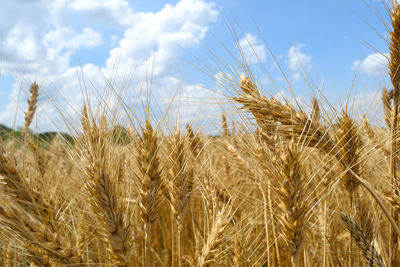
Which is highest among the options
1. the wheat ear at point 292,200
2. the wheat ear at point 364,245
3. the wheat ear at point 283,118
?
the wheat ear at point 283,118

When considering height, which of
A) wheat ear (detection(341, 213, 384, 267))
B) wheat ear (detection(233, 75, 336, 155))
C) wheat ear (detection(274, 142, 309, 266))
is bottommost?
wheat ear (detection(341, 213, 384, 267))

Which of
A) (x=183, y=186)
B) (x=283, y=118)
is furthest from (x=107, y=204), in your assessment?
(x=283, y=118)

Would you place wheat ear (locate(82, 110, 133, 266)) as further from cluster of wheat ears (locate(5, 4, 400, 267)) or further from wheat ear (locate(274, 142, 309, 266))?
wheat ear (locate(274, 142, 309, 266))

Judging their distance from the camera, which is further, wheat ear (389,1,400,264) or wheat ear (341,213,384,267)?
wheat ear (389,1,400,264)

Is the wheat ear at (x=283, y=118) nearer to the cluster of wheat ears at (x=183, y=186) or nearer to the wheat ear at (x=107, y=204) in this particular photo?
the cluster of wheat ears at (x=183, y=186)

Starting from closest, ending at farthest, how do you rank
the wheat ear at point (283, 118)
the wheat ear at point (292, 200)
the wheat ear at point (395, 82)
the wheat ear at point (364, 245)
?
the wheat ear at point (292, 200) < the wheat ear at point (364, 245) < the wheat ear at point (283, 118) < the wheat ear at point (395, 82)

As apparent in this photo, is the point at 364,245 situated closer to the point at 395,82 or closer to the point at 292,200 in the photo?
the point at 292,200

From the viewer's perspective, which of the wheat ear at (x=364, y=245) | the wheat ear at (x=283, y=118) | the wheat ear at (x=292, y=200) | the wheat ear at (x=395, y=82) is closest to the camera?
the wheat ear at (x=292, y=200)

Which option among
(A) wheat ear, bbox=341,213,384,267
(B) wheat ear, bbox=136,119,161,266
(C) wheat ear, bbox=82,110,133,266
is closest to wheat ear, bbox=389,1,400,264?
(A) wheat ear, bbox=341,213,384,267

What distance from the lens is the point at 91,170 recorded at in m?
1.43

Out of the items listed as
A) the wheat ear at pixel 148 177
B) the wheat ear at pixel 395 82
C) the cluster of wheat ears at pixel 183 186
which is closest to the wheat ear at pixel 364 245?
the cluster of wheat ears at pixel 183 186

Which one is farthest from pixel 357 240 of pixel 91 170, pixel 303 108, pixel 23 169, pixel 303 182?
pixel 23 169

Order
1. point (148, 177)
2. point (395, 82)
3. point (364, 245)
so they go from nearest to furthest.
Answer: point (364, 245) → point (148, 177) → point (395, 82)

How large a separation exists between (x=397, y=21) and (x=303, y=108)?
0.92 m
